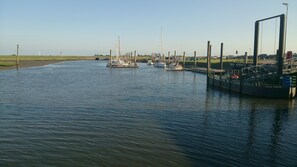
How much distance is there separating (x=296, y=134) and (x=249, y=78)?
26.7 m

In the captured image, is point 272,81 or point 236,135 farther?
point 272,81

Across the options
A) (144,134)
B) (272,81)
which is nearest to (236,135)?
(144,134)

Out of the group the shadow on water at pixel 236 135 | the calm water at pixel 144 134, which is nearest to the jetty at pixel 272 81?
the shadow on water at pixel 236 135

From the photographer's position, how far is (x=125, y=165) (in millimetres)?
15453

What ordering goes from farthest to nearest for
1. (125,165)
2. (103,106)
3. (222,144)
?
(103,106)
(222,144)
(125,165)

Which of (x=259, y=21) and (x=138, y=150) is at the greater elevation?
(x=259, y=21)

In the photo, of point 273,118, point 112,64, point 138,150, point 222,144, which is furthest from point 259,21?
point 112,64

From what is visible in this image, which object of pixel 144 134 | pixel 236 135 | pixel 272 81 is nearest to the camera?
pixel 144 134

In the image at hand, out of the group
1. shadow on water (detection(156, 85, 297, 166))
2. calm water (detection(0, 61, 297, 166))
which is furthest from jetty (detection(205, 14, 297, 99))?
calm water (detection(0, 61, 297, 166))

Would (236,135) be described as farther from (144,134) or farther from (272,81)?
(272,81)

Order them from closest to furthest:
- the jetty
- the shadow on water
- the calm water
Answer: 1. the calm water
2. the shadow on water
3. the jetty

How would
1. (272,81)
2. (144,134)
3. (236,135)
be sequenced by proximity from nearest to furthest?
(144,134) → (236,135) → (272,81)

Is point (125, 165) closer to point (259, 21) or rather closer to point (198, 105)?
point (198, 105)

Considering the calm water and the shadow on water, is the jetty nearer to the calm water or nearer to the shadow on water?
the shadow on water
